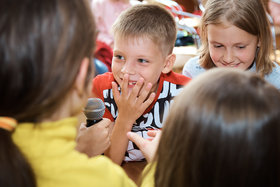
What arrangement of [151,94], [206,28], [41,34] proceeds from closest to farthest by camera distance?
[41,34] → [151,94] → [206,28]

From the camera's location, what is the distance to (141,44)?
4.27 ft

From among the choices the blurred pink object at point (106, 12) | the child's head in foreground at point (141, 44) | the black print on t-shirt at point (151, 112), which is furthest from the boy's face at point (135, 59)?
the blurred pink object at point (106, 12)

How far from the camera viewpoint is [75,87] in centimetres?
75

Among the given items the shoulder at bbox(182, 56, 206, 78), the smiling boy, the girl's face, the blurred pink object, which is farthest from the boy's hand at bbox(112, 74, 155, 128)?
the blurred pink object

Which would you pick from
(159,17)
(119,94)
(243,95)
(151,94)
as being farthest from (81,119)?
(243,95)

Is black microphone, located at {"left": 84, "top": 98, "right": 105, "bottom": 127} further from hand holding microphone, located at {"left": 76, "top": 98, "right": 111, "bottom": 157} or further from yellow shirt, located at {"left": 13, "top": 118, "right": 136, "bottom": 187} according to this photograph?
yellow shirt, located at {"left": 13, "top": 118, "right": 136, "bottom": 187}

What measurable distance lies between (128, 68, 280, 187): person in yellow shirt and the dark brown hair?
28cm

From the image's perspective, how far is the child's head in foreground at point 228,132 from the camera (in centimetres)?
64

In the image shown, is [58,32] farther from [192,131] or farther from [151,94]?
[151,94]

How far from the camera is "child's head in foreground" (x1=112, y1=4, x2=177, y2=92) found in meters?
1.30

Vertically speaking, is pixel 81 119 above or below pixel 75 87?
below

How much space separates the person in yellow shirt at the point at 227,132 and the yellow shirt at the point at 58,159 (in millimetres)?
193

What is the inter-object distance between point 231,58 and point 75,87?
39.3 inches

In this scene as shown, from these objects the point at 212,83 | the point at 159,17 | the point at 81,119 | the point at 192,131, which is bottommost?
the point at 81,119
